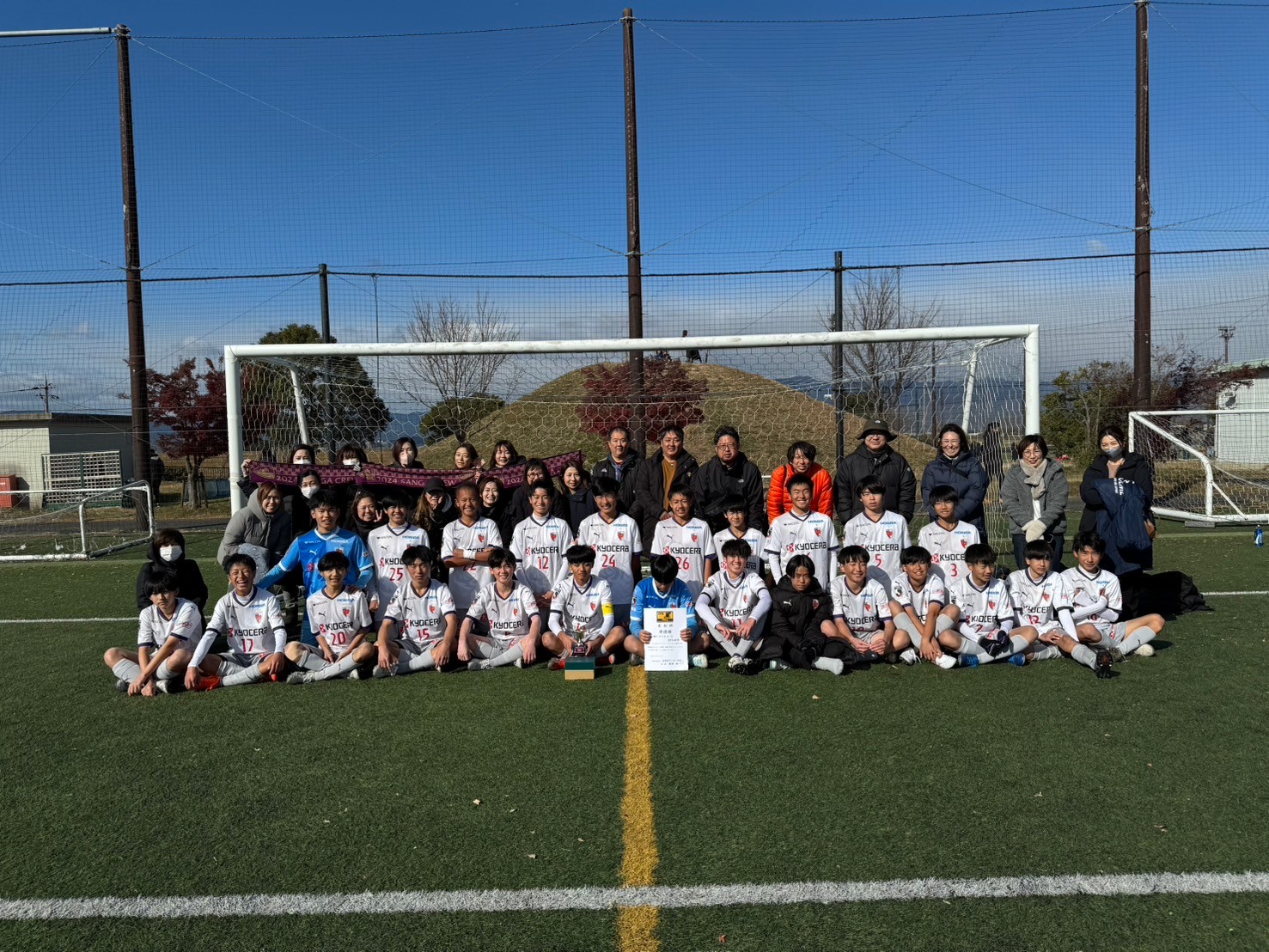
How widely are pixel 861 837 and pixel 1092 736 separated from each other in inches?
65.7

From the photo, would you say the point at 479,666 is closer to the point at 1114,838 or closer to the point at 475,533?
the point at 475,533

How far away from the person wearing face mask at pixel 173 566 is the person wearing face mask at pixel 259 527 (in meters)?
0.46

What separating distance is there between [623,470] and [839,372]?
199 inches

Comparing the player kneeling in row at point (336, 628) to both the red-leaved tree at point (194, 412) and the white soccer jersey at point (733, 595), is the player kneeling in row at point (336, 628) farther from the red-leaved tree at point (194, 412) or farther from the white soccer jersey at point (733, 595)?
the red-leaved tree at point (194, 412)

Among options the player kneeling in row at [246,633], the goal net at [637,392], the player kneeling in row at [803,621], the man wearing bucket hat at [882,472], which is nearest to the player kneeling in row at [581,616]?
the player kneeling in row at [803,621]

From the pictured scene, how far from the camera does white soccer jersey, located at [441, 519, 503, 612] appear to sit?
628 cm

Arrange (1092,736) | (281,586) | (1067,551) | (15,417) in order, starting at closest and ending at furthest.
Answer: (1092,736)
(281,586)
(1067,551)
(15,417)

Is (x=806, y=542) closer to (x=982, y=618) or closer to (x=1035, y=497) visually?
(x=982, y=618)

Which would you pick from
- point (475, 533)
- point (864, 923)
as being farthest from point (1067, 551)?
point (864, 923)

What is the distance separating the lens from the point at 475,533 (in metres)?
6.40

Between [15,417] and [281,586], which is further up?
[15,417]

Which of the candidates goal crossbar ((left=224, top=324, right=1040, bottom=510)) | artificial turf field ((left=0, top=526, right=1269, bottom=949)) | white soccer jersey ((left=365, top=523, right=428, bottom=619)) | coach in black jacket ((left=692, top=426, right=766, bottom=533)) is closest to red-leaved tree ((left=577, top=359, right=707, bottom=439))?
goal crossbar ((left=224, top=324, right=1040, bottom=510))

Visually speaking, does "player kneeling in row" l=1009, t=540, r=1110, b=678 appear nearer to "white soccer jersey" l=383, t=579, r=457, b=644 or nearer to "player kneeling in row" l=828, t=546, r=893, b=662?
"player kneeling in row" l=828, t=546, r=893, b=662

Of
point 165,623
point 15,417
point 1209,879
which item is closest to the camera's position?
point 1209,879
